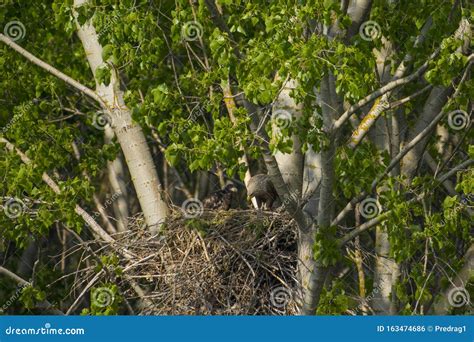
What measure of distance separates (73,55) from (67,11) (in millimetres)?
3661

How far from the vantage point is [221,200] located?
18.3m

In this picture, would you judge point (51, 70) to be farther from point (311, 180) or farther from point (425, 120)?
point (425, 120)

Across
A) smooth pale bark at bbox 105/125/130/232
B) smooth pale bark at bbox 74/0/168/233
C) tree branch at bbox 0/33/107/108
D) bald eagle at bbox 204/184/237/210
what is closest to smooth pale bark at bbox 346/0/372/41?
bald eagle at bbox 204/184/237/210

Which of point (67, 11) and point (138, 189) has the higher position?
point (67, 11)

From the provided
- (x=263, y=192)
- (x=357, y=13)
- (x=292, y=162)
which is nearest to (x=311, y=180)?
(x=292, y=162)

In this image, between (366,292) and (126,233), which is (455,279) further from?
(126,233)

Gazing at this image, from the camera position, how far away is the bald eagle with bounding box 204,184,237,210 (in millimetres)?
18111

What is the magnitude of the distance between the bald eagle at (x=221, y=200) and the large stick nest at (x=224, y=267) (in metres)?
0.90

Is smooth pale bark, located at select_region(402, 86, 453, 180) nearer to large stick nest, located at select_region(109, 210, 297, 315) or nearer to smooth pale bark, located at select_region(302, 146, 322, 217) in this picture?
smooth pale bark, located at select_region(302, 146, 322, 217)

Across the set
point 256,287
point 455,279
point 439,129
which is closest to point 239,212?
point 256,287

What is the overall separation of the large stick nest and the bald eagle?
904 mm

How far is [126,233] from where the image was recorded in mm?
17766

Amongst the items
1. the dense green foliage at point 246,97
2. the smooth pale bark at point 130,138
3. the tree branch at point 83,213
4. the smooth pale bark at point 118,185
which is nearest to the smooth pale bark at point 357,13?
the dense green foliage at point 246,97

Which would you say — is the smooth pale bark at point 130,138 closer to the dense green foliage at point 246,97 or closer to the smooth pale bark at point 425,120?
the dense green foliage at point 246,97
